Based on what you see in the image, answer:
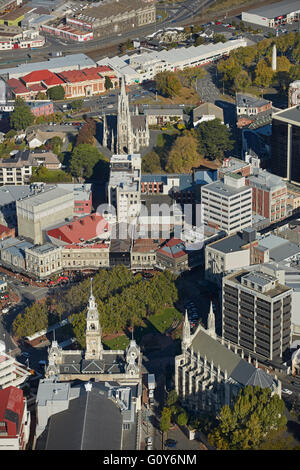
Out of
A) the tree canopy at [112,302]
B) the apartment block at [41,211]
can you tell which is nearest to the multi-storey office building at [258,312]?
the tree canopy at [112,302]

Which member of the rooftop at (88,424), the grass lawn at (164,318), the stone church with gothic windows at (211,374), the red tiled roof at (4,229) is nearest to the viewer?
the rooftop at (88,424)

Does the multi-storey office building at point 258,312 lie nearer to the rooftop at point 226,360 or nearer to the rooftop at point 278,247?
the rooftop at point 226,360

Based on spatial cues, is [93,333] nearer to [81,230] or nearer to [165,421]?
[165,421]

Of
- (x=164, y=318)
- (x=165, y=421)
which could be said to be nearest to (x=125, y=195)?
(x=164, y=318)

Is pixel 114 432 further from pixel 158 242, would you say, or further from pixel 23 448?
pixel 158 242

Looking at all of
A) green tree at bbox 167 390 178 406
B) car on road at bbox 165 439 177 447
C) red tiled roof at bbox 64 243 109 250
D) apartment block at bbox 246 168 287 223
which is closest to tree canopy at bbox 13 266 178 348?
red tiled roof at bbox 64 243 109 250

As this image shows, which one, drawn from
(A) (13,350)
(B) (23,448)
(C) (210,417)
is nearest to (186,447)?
(C) (210,417)

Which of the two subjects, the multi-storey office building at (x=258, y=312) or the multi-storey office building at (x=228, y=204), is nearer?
the multi-storey office building at (x=258, y=312)
